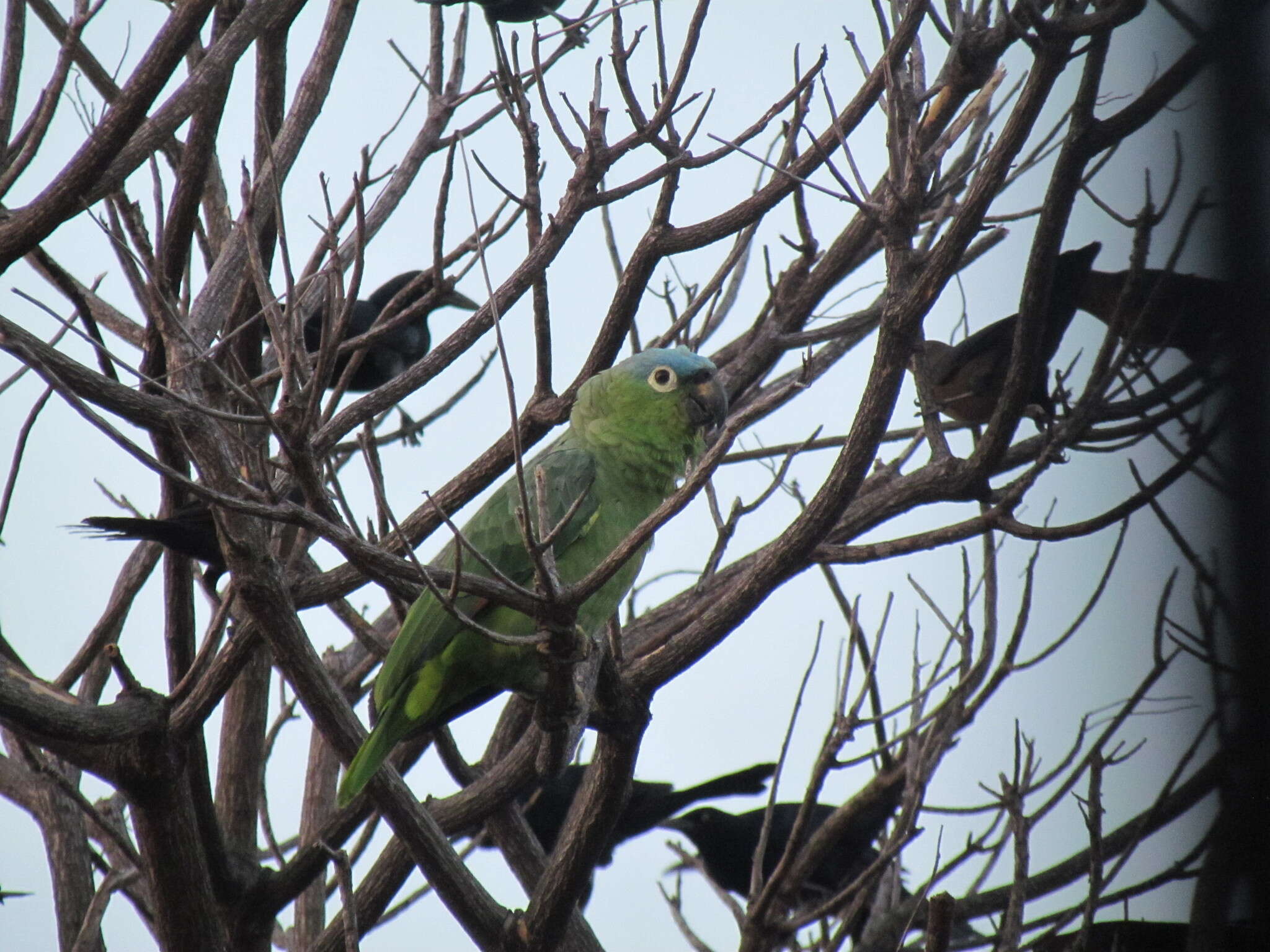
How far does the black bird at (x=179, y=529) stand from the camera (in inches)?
129

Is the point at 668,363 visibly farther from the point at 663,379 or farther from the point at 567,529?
the point at 567,529

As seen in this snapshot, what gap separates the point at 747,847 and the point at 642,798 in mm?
513

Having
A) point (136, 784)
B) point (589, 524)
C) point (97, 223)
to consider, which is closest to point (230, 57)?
point (97, 223)

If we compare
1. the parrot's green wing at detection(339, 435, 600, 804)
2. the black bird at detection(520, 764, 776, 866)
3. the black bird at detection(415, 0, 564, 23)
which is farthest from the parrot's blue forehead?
the black bird at detection(520, 764, 776, 866)

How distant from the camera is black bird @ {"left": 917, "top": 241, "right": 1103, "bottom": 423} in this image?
345cm

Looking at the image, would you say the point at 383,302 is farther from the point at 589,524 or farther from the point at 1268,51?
the point at 1268,51

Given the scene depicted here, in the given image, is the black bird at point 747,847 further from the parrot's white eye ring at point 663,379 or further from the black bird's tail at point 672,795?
the parrot's white eye ring at point 663,379

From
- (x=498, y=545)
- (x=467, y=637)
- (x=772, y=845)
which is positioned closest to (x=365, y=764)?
(x=467, y=637)

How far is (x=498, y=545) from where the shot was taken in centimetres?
343

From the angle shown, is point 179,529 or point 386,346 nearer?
point 179,529

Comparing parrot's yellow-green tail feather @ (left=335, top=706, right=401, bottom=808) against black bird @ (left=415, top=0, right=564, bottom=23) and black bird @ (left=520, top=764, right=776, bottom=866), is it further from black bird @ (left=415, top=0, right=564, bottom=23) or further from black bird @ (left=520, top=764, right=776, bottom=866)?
black bird @ (left=415, top=0, right=564, bottom=23)

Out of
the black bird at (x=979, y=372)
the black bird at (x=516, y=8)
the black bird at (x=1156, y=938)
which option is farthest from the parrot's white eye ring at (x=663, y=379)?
the black bird at (x=1156, y=938)

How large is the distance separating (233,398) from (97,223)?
0.74 metres

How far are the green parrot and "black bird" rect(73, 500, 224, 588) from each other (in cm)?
68
